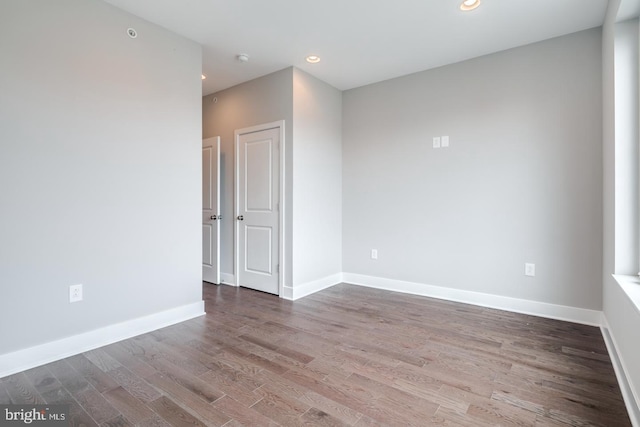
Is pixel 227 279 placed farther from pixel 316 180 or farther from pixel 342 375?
pixel 342 375

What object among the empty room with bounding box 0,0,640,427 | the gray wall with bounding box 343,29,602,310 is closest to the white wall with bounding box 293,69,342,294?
the empty room with bounding box 0,0,640,427

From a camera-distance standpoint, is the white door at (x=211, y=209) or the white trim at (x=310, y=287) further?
the white door at (x=211, y=209)

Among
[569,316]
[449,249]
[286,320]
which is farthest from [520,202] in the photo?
[286,320]

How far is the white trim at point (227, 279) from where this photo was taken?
431 cm

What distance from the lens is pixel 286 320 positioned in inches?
119

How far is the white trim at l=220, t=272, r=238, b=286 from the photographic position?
14.1 ft

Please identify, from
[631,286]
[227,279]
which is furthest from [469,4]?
[227,279]

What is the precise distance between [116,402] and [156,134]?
80.2 inches

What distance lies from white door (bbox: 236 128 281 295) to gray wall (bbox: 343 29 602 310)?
1.12 metres

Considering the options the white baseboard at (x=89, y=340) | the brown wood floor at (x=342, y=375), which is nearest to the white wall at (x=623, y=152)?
the brown wood floor at (x=342, y=375)

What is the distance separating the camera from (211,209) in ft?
14.5

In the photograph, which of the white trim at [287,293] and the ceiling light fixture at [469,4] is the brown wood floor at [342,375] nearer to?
the white trim at [287,293]

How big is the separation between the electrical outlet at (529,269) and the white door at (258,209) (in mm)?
2616

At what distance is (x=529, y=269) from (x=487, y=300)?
52 cm
